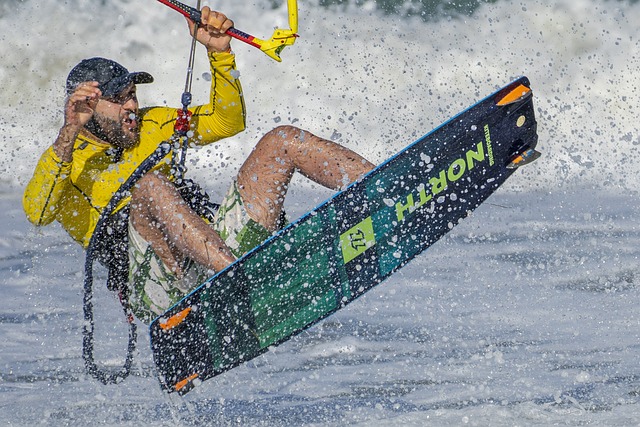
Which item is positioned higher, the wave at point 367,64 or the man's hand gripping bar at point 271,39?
the man's hand gripping bar at point 271,39

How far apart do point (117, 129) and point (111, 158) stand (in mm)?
136

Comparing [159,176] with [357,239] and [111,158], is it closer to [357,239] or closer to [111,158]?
[111,158]

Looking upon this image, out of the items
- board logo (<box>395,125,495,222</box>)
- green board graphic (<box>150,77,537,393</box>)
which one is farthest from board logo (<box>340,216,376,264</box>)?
board logo (<box>395,125,495,222</box>)

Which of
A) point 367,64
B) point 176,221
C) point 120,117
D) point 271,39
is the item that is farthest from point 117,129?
point 367,64

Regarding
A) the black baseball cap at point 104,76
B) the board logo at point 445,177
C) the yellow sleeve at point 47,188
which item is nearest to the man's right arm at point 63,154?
the yellow sleeve at point 47,188

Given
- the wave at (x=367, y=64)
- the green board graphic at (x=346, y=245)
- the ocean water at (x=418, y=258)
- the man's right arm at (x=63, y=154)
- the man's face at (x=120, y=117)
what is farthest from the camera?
the wave at (x=367, y=64)

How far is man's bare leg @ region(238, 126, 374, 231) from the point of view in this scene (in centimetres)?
419

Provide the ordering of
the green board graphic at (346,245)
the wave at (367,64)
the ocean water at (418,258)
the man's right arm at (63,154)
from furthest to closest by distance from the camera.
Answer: the wave at (367,64)
the ocean water at (418,258)
the green board graphic at (346,245)
the man's right arm at (63,154)

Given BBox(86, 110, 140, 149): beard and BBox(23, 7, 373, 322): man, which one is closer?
BBox(23, 7, 373, 322): man

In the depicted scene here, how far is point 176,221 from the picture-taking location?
13.6ft

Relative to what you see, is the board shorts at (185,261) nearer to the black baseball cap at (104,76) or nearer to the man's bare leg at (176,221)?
the man's bare leg at (176,221)

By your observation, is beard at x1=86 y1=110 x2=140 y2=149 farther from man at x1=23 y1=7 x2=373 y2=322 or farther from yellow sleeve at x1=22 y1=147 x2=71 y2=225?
yellow sleeve at x1=22 y1=147 x2=71 y2=225

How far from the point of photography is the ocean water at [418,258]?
4.50 m

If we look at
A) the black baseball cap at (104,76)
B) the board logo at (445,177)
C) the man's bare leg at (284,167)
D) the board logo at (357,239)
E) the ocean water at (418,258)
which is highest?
the black baseball cap at (104,76)
